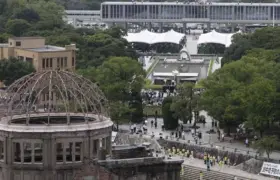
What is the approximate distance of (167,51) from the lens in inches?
5177

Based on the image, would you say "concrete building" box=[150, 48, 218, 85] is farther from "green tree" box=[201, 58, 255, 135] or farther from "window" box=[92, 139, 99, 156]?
"window" box=[92, 139, 99, 156]

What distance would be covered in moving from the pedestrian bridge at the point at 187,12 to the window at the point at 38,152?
125256mm

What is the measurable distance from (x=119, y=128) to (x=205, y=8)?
95703mm

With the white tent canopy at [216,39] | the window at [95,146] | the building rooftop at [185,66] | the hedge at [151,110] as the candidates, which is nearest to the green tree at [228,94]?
the hedge at [151,110]

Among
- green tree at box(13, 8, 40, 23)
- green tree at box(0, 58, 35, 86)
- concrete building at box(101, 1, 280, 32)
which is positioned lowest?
green tree at box(0, 58, 35, 86)

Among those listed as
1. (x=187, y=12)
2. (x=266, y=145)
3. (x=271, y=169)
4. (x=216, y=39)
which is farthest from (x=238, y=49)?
(x=187, y=12)

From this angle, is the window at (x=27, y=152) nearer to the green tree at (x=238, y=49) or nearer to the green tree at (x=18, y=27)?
the green tree at (x=238, y=49)

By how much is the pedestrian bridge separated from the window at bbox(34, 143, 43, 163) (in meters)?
125

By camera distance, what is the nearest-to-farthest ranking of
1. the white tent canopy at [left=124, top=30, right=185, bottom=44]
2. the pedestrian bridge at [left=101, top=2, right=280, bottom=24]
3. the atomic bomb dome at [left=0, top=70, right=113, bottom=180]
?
the atomic bomb dome at [left=0, top=70, right=113, bottom=180]
the white tent canopy at [left=124, top=30, right=185, bottom=44]
the pedestrian bridge at [left=101, top=2, right=280, bottom=24]

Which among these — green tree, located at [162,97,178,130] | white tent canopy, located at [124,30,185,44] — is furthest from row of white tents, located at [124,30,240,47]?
green tree, located at [162,97,178,130]

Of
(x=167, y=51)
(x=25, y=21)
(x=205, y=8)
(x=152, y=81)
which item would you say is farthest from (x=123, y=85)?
(x=205, y=8)

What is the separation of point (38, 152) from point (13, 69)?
142 ft

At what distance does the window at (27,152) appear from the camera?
34628mm

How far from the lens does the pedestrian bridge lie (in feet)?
518
